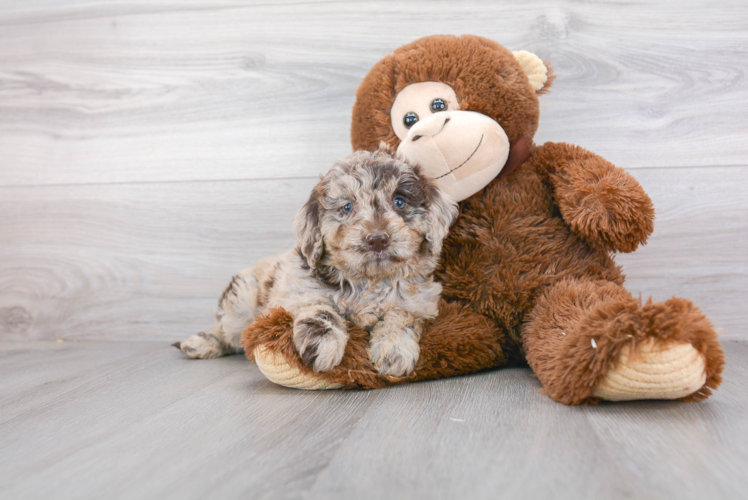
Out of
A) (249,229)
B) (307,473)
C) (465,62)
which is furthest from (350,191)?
(249,229)

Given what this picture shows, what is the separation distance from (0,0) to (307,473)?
3.25 m

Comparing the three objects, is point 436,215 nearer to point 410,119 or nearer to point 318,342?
point 410,119

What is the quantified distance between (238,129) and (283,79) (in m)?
0.36

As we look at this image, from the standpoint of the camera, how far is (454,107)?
2117mm

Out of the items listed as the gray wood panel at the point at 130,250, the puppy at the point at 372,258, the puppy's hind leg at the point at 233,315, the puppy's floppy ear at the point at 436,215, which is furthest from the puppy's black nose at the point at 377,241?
the gray wood panel at the point at 130,250

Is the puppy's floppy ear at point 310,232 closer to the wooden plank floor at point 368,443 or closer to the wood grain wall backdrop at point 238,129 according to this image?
the wooden plank floor at point 368,443

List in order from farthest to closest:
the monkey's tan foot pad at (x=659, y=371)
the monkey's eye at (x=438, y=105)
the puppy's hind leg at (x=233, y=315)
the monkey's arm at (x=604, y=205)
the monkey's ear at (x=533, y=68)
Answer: the puppy's hind leg at (x=233, y=315), the monkey's ear at (x=533, y=68), the monkey's eye at (x=438, y=105), the monkey's arm at (x=604, y=205), the monkey's tan foot pad at (x=659, y=371)

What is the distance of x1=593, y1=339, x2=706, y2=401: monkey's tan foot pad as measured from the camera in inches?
57.2

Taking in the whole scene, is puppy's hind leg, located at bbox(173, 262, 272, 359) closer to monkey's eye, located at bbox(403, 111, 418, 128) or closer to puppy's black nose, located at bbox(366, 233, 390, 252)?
puppy's black nose, located at bbox(366, 233, 390, 252)

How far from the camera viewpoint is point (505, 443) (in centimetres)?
135

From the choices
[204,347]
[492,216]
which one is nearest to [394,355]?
[492,216]

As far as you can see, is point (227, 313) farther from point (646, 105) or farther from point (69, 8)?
point (646, 105)

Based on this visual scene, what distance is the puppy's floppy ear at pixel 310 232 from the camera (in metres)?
1.96

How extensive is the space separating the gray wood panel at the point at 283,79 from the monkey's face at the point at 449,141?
768 millimetres
